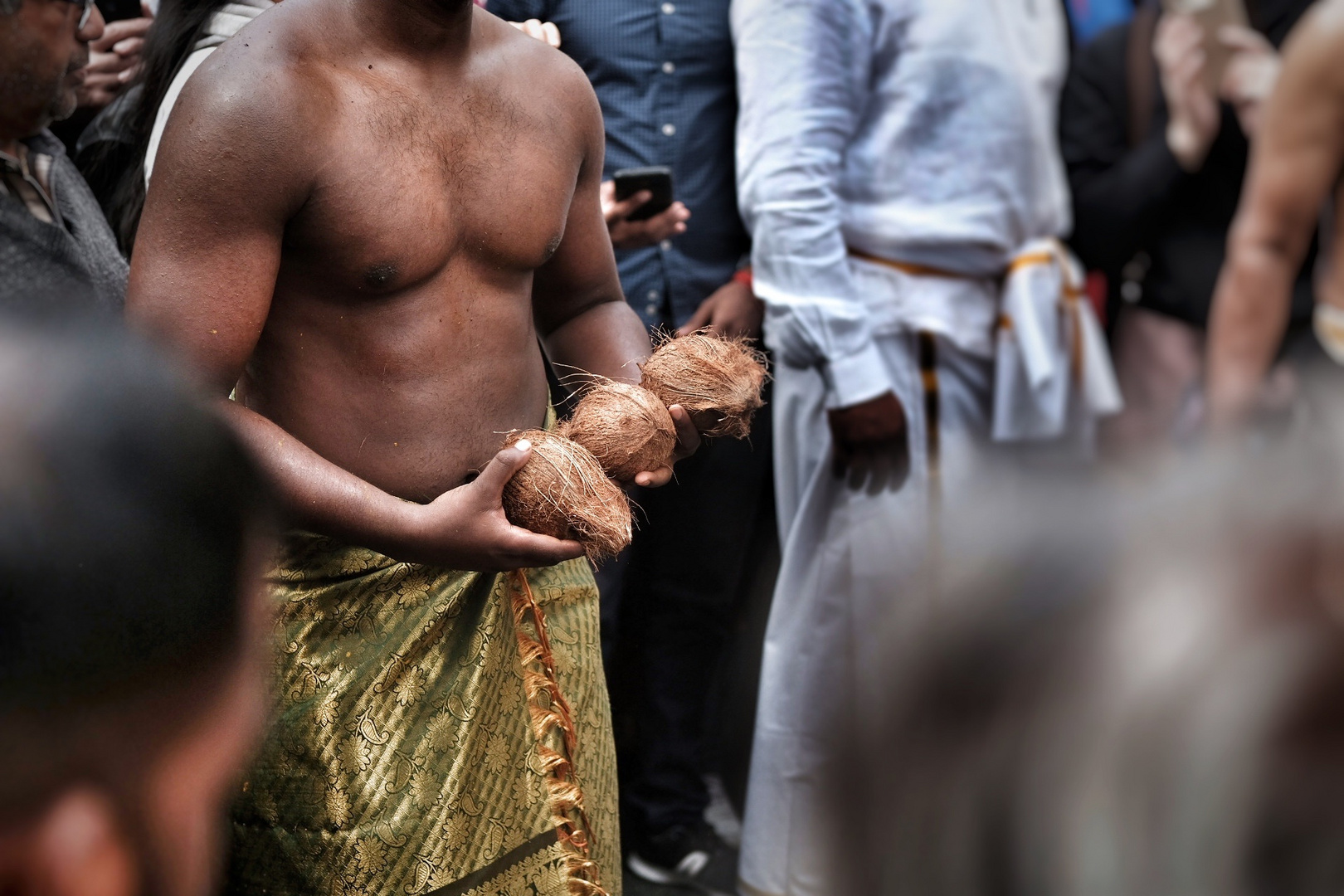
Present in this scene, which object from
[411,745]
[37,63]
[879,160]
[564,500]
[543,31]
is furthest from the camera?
[879,160]

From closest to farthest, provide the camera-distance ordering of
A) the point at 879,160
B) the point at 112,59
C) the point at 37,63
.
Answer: the point at 37,63
the point at 112,59
the point at 879,160

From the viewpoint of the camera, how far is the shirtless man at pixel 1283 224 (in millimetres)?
2617

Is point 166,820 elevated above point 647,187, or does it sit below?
above

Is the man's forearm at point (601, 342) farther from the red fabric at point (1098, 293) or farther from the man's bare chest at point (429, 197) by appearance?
A: the red fabric at point (1098, 293)

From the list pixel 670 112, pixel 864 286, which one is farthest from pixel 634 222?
pixel 864 286

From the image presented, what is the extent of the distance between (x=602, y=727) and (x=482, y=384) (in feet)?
2.07

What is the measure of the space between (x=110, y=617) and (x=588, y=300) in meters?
1.54

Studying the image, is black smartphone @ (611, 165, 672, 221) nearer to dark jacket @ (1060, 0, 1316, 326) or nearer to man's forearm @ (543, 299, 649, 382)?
man's forearm @ (543, 299, 649, 382)

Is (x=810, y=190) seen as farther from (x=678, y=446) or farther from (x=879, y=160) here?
(x=678, y=446)

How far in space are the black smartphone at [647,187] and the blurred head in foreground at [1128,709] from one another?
6.21ft

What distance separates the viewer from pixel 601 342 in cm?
201

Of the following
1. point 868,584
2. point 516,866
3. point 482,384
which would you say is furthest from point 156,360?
point 868,584

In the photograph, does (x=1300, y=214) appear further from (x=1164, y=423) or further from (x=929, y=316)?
(x=929, y=316)

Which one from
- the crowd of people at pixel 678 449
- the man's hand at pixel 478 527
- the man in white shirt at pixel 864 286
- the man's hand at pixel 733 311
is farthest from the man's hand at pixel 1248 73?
the man's hand at pixel 478 527
